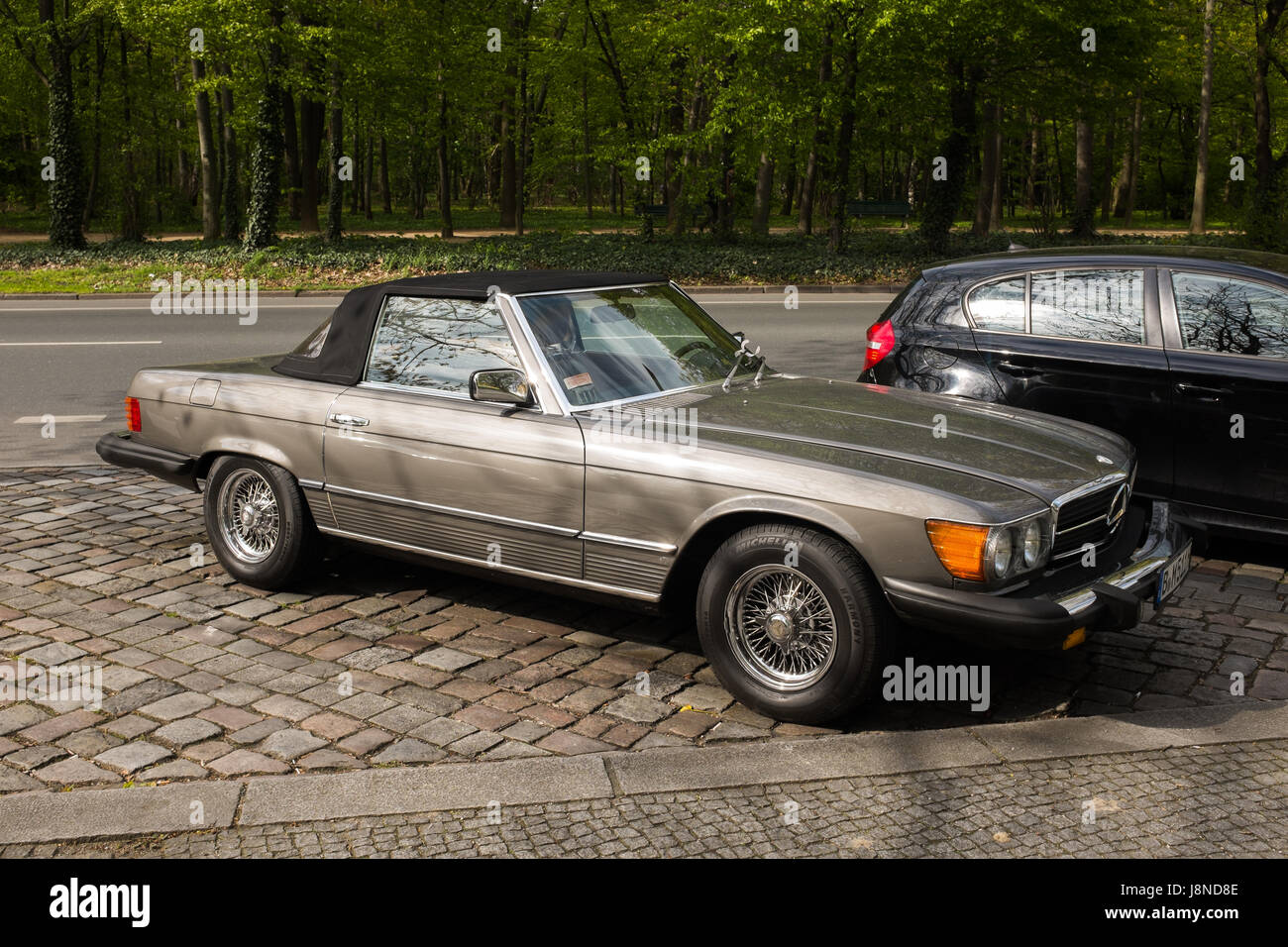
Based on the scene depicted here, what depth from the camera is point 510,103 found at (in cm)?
3516

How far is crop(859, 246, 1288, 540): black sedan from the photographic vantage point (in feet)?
20.3

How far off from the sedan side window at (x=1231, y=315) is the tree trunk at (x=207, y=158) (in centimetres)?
2466

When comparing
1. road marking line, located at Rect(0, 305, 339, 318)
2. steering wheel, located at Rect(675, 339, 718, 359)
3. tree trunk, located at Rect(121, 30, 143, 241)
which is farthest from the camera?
tree trunk, located at Rect(121, 30, 143, 241)

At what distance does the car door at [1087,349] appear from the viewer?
641 cm

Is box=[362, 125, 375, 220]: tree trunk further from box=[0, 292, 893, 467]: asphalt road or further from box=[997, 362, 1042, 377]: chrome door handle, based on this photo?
box=[997, 362, 1042, 377]: chrome door handle

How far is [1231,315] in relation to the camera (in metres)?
6.38

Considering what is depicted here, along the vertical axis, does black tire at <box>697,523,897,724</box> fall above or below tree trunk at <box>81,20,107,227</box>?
below

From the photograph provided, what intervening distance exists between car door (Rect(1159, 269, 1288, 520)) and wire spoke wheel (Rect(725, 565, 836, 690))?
291 cm

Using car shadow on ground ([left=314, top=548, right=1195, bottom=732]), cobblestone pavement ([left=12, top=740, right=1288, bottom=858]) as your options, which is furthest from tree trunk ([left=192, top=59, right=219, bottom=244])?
cobblestone pavement ([left=12, top=740, right=1288, bottom=858])

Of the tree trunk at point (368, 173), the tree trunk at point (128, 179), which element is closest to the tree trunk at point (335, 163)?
the tree trunk at point (128, 179)

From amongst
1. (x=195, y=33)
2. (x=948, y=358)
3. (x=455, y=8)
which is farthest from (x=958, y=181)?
(x=948, y=358)

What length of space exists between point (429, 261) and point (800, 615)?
20.6m

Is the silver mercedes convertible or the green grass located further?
the green grass
